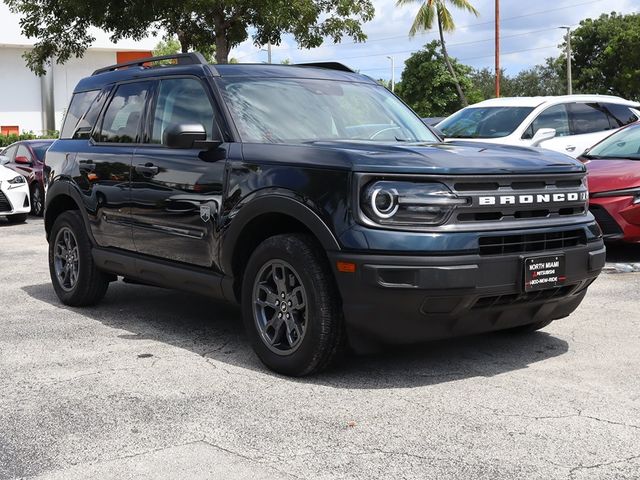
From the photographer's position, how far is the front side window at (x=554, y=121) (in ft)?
40.2

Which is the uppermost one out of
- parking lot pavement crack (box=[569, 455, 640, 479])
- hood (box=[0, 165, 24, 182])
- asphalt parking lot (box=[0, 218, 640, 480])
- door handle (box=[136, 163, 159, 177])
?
door handle (box=[136, 163, 159, 177])

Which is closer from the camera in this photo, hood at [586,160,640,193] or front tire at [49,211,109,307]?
front tire at [49,211,109,307]

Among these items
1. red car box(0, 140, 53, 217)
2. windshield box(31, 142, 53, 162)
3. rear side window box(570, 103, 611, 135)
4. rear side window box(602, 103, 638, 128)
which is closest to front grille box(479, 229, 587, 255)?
rear side window box(570, 103, 611, 135)

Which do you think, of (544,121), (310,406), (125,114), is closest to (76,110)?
(125,114)

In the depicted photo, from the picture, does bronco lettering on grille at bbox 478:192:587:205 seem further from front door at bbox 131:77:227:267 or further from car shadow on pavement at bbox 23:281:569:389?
front door at bbox 131:77:227:267

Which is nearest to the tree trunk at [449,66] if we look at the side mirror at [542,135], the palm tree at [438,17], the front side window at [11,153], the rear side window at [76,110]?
the palm tree at [438,17]

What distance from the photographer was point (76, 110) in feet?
25.1

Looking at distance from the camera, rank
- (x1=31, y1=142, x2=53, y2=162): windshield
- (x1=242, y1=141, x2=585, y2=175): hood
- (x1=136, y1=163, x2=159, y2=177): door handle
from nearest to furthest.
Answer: (x1=242, y1=141, x2=585, y2=175): hood
(x1=136, y1=163, x2=159, y2=177): door handle
(x1=31, y1=142, x2=53, y2=162): windshield

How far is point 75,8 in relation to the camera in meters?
A: 20.0

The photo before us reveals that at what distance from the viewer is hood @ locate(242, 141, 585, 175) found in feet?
15.7

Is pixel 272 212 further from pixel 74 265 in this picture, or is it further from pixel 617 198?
pixel 617 198

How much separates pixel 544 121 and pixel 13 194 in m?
8.69

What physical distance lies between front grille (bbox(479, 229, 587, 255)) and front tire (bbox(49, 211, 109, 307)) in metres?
3.51

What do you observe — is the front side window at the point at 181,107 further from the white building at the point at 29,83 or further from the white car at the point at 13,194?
the white building at the point at 29,83
